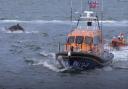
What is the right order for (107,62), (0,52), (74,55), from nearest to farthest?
(74,55) < (107,62) < (0,52)

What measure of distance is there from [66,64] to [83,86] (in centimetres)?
561

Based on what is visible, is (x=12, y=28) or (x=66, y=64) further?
(x=12, y=28)

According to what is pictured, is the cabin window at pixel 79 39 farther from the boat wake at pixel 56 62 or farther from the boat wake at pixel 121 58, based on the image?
the boat wake at pixel 121 58

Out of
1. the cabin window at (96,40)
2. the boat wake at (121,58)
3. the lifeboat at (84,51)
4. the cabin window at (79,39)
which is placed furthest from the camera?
the boat wake at (121,58)

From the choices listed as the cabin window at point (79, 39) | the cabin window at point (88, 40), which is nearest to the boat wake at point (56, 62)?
the cabin window at point (88, 40)

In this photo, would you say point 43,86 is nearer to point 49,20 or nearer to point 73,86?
point 73,86

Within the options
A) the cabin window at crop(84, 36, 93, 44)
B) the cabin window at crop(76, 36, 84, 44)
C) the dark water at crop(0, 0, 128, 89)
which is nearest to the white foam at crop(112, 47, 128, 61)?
the dark water at crop(0, 0, 128, 89)

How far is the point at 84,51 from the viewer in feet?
166

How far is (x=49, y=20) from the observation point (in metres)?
100

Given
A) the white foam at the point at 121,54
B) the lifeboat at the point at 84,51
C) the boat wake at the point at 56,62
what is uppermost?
the lifeboat at the point at 84,51

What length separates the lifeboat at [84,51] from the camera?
163 feet

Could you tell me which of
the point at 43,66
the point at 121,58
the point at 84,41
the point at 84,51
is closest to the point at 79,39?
the point at 84,41

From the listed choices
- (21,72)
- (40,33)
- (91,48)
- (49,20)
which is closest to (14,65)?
(21,72)

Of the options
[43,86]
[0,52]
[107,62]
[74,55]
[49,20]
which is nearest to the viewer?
[43,86]
